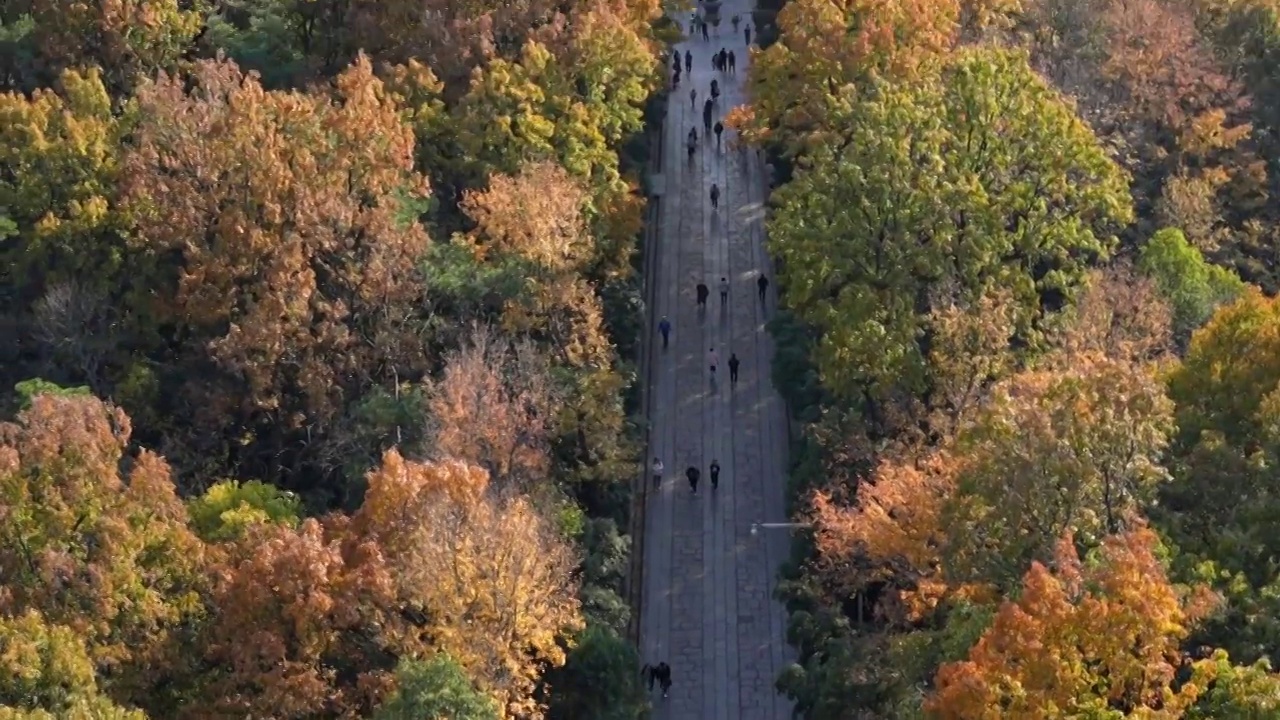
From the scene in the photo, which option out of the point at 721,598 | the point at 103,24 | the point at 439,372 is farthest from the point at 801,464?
the point at 103,24

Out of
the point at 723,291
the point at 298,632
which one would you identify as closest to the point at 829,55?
the point at 723,291

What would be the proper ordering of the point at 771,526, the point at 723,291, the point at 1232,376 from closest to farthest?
1. the point at 1232,376
2. the point at 771,526
3. the point at 723,291

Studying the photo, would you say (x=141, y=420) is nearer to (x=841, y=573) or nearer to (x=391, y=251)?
(x=391, y=251)

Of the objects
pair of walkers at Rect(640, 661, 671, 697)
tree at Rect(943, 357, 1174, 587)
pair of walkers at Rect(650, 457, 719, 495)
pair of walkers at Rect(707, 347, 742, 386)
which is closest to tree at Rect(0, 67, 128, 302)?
pair of walkers at Rect(650, 457, 719, 495)

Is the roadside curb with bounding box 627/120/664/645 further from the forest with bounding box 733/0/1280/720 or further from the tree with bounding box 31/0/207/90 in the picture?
the tree with bounding box 31/0/207/90

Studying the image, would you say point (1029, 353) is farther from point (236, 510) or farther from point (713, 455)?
point (236, 510)

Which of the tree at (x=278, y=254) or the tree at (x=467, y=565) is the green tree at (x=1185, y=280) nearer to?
the tree at (x=467, y=565)

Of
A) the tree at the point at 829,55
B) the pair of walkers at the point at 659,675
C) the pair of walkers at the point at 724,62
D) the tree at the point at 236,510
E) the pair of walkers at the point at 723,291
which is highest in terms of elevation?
the pair of walkers at the point at 724,62

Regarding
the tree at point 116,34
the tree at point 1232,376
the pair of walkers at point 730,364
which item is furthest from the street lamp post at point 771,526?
the tree at point 116,34
